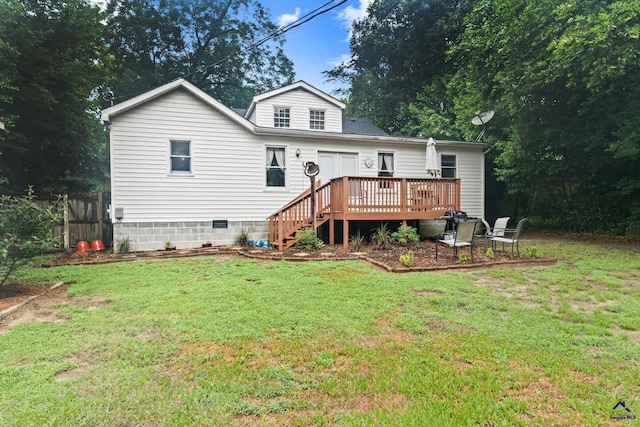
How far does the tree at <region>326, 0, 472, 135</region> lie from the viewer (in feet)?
70.7

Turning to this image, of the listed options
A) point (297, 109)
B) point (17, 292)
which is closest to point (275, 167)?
point (297, 109)

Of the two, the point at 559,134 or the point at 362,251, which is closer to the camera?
the point at 362,251

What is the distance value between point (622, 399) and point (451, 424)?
3.95 feet

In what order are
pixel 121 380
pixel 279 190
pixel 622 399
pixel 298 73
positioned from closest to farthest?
pixel 622 399
pixel 121 380
pixel 279 190
pixel 298 73

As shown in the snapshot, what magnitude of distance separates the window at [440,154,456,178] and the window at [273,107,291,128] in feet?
20.3

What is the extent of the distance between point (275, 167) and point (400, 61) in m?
18.2

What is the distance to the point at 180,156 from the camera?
31.8ft

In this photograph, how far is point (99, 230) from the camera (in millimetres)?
10000

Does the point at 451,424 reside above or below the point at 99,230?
below

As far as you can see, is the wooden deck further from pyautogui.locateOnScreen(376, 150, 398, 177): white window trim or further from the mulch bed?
pyautogui.locateOnScreen(376, 150, 398, 177): white window trim

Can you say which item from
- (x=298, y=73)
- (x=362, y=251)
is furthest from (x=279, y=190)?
(x=298, y=73)

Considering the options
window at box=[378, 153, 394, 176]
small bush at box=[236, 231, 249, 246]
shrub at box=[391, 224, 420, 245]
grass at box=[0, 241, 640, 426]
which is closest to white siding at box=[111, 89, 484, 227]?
small bush at box=[236, 231, 249, 246]

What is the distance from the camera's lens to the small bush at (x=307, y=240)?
856 cm

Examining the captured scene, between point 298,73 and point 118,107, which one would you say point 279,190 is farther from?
point 298,73
